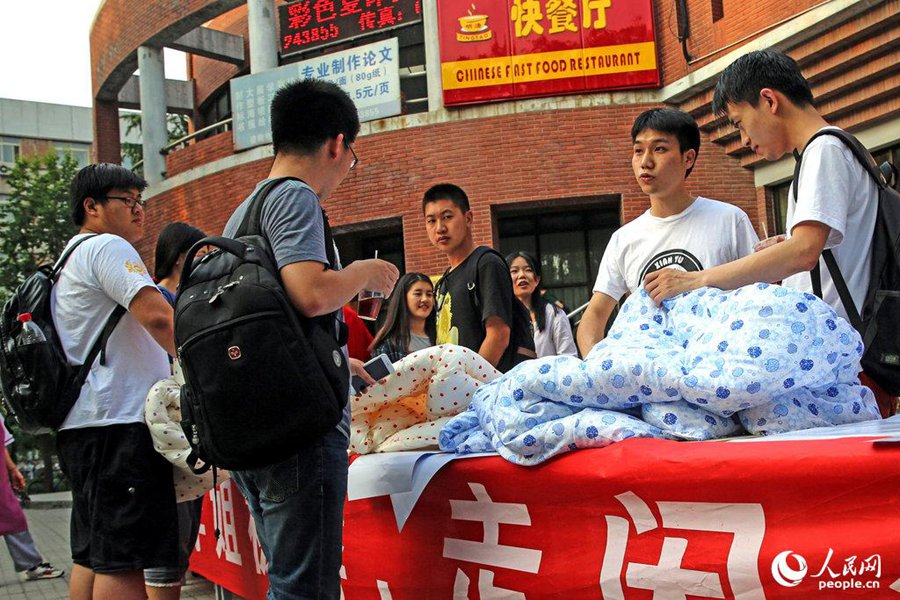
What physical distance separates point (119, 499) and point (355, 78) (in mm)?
12028

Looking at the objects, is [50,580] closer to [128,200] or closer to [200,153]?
Answer: [128,200]

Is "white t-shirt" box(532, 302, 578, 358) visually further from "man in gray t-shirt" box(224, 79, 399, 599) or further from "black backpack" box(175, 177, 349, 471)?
"black backpack" box(175, 177, 349, 471)

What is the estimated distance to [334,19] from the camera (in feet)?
48.6

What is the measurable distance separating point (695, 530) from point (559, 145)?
1185 centimetres

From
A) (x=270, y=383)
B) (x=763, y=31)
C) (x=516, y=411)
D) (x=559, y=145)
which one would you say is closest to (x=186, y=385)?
(x=270, y=383)

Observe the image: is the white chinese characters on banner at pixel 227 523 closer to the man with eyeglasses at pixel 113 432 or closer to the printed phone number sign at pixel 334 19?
the man with eyeglasses at pixel 113 432

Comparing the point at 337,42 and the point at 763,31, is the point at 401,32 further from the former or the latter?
the point at 763,31

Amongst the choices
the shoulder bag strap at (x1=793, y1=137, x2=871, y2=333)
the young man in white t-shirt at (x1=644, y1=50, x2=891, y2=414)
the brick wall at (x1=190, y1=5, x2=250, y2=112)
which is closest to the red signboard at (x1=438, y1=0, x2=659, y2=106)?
the brick wall at (x1=190, y1=5, x2=250, y2=112)

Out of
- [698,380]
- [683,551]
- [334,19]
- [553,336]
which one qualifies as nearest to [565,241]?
[334,19]

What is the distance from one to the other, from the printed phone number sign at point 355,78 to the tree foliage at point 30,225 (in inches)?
362

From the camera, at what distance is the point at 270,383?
201 cm

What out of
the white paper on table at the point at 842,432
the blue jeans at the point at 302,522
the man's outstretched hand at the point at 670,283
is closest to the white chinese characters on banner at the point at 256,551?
the blue jeans at the point at 302,522

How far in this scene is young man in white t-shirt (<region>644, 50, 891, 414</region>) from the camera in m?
2.22

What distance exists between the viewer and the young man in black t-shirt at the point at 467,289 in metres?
3.53
